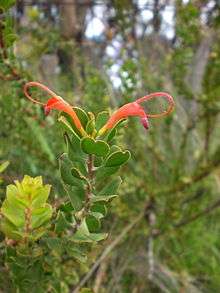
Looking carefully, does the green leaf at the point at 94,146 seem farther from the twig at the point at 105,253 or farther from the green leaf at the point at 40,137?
the green leaf at the point at 40,137

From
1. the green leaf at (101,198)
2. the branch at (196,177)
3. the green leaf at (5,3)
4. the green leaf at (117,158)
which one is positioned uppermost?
the green leaf at (5,3)

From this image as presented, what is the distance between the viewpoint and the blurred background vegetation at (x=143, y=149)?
3.39 ft

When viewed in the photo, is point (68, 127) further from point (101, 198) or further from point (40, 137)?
point (40, 137)

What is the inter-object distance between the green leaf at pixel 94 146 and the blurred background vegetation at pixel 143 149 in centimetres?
30

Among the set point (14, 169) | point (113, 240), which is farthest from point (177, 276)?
point (14, 169)

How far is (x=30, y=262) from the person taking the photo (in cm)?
54

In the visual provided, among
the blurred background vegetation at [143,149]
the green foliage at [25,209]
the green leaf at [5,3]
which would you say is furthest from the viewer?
the blurred background vegetation at [143,149]

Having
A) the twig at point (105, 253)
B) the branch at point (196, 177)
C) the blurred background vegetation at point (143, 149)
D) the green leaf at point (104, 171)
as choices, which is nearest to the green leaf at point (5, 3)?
the blurred background vegetation at point (143, 149)

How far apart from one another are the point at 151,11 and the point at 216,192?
2.22 ft

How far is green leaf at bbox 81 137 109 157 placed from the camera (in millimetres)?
465

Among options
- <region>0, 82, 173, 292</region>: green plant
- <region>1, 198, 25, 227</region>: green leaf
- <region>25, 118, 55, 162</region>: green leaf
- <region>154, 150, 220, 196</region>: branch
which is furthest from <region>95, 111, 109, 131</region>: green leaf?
<region>154, 150, 220, 196</region>: branch

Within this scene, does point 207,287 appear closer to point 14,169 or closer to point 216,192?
point 216,192

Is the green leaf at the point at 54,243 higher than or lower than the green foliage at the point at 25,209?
lower

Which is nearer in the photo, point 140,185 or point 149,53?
point 140,185
